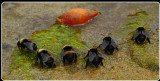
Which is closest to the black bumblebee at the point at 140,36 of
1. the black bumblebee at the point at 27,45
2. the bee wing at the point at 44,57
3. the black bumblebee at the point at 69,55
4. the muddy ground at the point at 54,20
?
the muddy ground at the point at 54,20

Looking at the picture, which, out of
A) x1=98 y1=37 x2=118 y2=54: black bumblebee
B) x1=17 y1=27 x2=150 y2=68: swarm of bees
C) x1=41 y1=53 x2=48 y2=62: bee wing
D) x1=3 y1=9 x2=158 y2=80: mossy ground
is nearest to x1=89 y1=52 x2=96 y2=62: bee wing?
x1=17 y1=27 x2=150 y2=68: swarm of bees

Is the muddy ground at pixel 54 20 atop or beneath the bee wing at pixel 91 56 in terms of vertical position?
atop

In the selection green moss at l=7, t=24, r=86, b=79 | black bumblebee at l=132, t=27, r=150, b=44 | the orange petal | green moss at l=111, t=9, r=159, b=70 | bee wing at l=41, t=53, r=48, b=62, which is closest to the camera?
bee wing at l=41, t=53, r=48, b=62

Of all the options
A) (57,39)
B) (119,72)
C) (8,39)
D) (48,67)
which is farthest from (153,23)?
(8,39)

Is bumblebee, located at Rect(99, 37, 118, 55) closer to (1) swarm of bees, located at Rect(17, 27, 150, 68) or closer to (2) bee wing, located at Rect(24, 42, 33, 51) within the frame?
(1) swarm of bees, located at Rect(17, 27, 150, 68)

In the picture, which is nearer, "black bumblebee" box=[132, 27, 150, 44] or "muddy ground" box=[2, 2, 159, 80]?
"muddy ground" box=[2, 2, 159, 80]

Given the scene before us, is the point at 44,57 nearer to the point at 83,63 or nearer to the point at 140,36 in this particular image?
the point at 83,63

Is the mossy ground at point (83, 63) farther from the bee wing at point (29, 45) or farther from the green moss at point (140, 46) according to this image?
the bee wing at point (29, 45)

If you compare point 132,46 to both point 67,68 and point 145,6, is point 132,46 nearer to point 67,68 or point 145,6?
point 67,68
